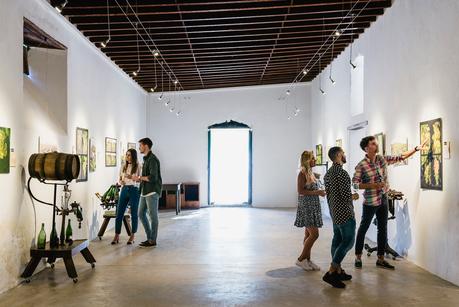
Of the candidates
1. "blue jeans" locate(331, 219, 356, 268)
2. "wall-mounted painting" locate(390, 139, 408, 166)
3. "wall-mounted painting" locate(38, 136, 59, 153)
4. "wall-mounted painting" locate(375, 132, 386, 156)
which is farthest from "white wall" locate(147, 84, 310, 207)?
"blue jeans" locate(331, 219, 356, 268)

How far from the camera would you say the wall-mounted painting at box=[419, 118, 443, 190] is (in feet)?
17.8

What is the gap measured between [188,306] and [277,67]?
832cm

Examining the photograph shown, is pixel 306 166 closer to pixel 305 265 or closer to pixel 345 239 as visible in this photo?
pixel 345 239

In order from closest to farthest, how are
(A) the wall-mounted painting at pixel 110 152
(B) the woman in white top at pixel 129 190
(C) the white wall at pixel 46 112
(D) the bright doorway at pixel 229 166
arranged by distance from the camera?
(C) the white wall at pixel 46 112 → (B) the woman in white top at pixel 129 190 → (A) the wall-mounted painting at pixel 110 152 → (D) the bright doorway at pixel 229 166

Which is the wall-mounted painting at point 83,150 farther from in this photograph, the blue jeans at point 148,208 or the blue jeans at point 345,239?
the blue jeans at point 345,239

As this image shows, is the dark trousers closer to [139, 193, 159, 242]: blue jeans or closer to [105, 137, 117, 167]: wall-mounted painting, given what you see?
[139, 193, 159, 242]: blue jeans

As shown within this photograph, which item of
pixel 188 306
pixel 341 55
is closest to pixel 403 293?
pixel 188 306

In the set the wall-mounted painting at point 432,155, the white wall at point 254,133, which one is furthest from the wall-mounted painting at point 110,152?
the wall-mounted painting at point 432,155

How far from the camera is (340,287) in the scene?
489cm

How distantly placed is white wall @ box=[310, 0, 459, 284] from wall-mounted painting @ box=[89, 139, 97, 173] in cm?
491

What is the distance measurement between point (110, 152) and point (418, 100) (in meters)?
6.11

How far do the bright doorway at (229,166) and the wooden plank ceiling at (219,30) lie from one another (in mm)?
3257

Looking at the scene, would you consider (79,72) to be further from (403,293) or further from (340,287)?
(403,293)

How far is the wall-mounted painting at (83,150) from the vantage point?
7434 mm
